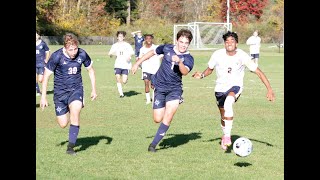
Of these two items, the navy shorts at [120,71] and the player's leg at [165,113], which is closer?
the player's leg at [165,113]

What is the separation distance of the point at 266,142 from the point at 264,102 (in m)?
6.31

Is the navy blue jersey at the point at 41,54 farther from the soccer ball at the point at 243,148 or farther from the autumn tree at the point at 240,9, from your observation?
the autumn tree at the point at 240,9

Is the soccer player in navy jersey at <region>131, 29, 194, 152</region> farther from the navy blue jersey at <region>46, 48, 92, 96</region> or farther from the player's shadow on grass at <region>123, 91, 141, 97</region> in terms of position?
the player's shadow on grass at <region>123, 91, 141, 97</region>

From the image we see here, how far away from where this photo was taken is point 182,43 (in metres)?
9.43

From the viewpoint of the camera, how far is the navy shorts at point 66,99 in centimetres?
950

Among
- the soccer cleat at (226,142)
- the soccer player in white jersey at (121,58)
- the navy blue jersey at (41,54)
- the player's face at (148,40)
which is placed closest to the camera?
the soccer cleat at (226,142)

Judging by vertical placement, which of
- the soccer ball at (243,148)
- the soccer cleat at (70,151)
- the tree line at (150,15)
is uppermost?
the tree line at (150,15)

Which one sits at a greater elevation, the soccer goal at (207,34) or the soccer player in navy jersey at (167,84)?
the soccer goal at (207,34)

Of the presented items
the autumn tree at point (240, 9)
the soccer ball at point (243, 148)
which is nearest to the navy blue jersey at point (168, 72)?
the soccer ball at point (243, 148)

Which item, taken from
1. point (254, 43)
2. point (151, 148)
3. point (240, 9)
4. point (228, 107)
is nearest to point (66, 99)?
point (151, 148)

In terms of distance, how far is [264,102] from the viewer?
16625mm

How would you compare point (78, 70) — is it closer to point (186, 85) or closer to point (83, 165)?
point (83, 165)

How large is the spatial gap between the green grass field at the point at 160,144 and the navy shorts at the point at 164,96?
0.76m

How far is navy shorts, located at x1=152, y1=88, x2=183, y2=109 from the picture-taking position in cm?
981
